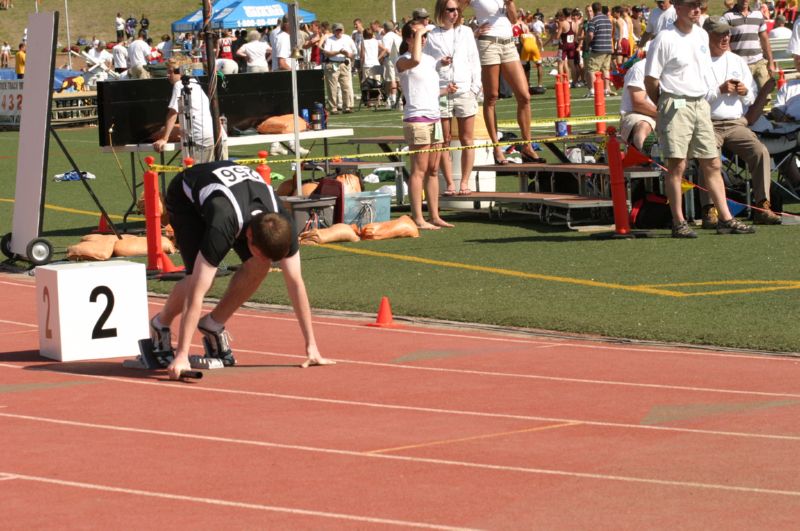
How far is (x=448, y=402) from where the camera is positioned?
26.9 feet

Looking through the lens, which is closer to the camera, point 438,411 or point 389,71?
point 438,411

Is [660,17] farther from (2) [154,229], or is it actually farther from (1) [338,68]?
(1) [338,68]

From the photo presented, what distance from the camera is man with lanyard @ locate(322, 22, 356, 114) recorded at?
113ft

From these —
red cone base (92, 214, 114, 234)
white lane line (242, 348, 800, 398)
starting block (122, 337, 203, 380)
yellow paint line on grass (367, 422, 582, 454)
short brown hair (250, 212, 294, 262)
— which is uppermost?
short brown hair (250, 212, 294, 262)

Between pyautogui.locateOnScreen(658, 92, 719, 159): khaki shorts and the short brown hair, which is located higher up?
pyautogui.locateOnScreen(658, 92, 719, 159): khaki shorts

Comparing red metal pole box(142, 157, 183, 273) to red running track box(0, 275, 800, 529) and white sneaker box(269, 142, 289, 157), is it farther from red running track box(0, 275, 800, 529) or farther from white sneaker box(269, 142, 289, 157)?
white sneaker box(269, 142, 289, 157)

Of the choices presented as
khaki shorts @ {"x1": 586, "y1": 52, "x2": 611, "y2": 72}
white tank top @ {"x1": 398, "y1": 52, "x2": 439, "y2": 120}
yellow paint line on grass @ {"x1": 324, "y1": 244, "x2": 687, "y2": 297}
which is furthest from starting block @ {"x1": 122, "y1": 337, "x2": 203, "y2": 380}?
khaki shorts @ {"x1": 586, "y1": 52, "x2": 611, "y2": 72}

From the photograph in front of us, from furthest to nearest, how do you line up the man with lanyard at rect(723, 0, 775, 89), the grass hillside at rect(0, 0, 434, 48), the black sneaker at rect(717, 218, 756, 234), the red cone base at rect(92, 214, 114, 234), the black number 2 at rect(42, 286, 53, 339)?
the grass hillside at rect(0, 0, 434, 48) < the man with lanyard at rect(723, 0, 775, 89) < the red cone base at rect(92, 214, 114, 234) < the black sneaker at rect(717, 218, 756, 234) < the black number 2 at rect(42, 286, 53, 339)

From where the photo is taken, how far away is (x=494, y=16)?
A: 16688 mm

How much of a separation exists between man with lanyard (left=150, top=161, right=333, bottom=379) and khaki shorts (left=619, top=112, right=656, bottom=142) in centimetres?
723

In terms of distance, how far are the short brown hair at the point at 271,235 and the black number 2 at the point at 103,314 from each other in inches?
68.5

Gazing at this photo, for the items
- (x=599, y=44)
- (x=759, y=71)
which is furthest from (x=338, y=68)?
(x=759, y=71)

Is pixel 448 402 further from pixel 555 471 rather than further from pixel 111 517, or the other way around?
pixel 111 517

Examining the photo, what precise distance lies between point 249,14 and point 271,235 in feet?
119
